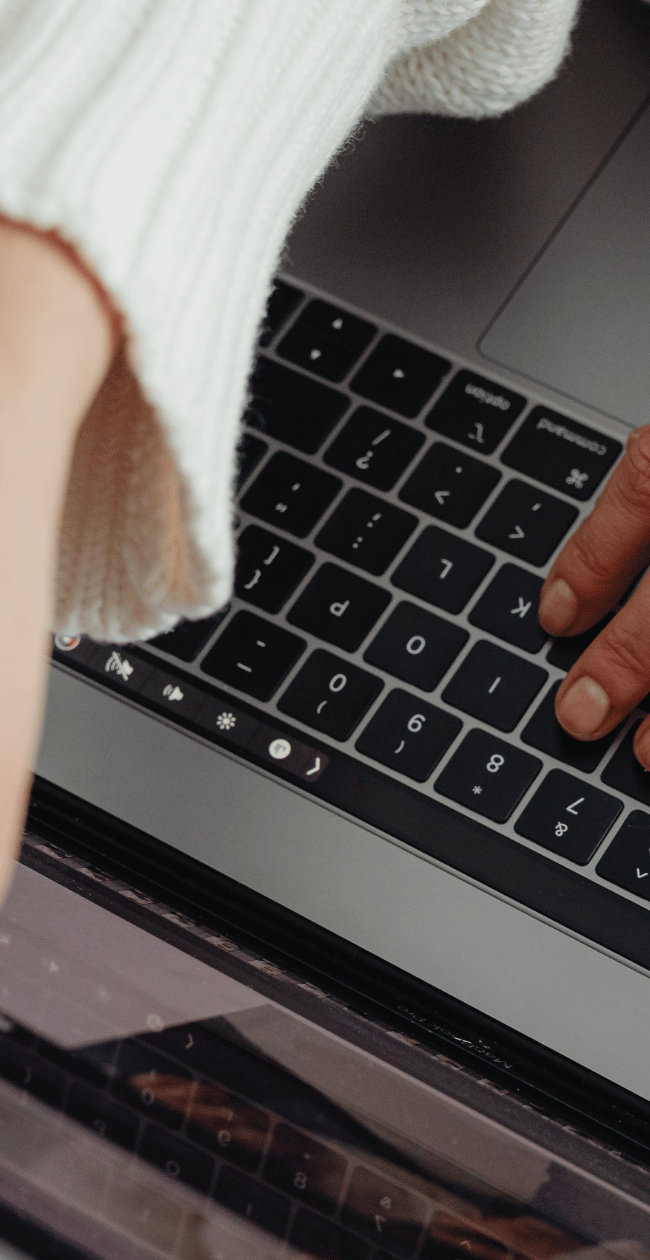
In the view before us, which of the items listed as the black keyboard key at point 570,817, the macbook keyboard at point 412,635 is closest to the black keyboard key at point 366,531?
the macbook keyboard at point 412,635

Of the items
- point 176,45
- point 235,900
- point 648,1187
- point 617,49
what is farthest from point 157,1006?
point 617,49

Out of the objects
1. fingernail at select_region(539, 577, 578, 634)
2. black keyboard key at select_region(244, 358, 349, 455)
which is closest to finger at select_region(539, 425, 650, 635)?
fingernail at select_region(539, 577, 578, 634)

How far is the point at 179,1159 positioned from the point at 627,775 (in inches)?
7.5

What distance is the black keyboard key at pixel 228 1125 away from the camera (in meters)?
0.31

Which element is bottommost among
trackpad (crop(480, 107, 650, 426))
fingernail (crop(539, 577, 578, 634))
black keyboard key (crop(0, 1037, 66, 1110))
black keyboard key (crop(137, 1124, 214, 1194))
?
black keyboard key (crop(0, 1037, 66, 1110))

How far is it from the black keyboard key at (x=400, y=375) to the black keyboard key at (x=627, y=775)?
0.15 meters

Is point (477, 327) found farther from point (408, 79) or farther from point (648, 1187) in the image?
point (648, 1187)

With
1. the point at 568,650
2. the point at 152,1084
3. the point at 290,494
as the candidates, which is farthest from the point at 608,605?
the point at 152,1084

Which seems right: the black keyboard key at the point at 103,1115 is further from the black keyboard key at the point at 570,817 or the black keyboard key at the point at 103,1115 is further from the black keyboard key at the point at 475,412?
the black keyboard key at the point at 475,412

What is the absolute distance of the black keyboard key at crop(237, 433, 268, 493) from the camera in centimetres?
39

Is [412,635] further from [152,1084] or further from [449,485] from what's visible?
[152,1084]

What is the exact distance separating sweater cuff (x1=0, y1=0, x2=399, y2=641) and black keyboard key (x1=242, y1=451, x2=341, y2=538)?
0.49 ft

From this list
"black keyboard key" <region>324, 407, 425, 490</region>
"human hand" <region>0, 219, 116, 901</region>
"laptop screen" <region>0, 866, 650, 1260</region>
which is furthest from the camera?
"black keyboard key" <region>324, 407, 425, 490</region>

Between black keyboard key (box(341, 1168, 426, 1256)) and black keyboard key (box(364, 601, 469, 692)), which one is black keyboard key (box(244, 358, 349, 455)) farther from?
black keyboard key (box(341, 1168, 426, 1256))
